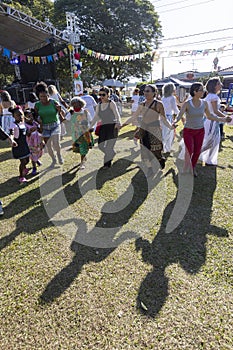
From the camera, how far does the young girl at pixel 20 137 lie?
411 centimetres

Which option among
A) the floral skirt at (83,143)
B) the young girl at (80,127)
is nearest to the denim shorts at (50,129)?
the young girl at (80,127)

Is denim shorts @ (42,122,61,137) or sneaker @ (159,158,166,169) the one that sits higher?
denim shorts @ (42,122,61,137)

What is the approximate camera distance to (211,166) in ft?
16.2

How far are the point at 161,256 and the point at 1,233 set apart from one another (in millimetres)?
2032

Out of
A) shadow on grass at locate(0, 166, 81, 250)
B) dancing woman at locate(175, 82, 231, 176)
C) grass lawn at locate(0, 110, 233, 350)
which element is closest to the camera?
grass lawn at locate(0, 110, 233, 350)

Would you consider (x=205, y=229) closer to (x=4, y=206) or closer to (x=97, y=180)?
(x=97, y=180)

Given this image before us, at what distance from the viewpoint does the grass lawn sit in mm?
1742

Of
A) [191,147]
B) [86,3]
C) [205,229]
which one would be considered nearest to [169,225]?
[205,229]

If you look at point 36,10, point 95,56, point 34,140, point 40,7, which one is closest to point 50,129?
point 34,140

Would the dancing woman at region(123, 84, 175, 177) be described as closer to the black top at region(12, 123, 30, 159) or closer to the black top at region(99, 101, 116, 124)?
the black top at region(99, 101, 116, 124)

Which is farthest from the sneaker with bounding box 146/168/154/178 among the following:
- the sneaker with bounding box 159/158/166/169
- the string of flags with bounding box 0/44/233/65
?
the string of flags with bounding box 0/44/233/65

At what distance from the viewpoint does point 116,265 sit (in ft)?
7.89

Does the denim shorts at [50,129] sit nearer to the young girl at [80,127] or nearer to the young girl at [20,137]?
the young girl at [80,127]

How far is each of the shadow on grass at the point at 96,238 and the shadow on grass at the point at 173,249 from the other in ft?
1.20
